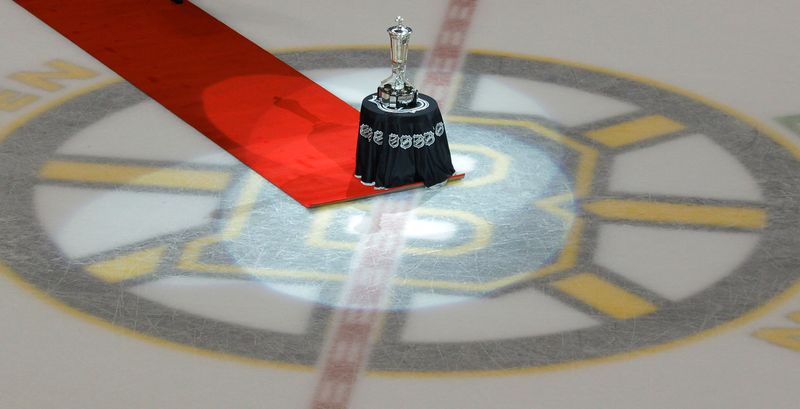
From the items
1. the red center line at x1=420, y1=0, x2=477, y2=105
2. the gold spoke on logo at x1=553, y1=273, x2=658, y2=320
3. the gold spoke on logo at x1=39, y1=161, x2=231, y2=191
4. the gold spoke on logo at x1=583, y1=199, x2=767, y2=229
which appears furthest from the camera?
the red center line at x1=420, y1=0, x2=477, y2=105

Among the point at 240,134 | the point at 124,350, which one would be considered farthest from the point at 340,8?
the point at 124,350

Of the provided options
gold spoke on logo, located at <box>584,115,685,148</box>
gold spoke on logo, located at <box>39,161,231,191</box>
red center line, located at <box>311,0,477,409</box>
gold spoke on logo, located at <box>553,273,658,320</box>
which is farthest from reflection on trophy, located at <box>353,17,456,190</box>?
gold spoke on logo, located at <box>553,273,658,320</box>

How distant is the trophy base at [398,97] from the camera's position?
10.4m

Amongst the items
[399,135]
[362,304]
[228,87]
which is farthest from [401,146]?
[228,87]

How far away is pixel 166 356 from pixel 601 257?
113 inches

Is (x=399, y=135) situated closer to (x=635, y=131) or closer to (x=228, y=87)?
(x=635, y=131)

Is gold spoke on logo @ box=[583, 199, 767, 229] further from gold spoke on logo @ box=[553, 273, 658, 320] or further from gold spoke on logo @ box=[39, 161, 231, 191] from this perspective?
gold spoke on logo @ box=[39, 161, 231, 191]

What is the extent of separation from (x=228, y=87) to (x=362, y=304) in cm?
356

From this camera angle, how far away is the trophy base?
34.2 feet

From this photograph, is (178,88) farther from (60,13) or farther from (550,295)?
(550,295)

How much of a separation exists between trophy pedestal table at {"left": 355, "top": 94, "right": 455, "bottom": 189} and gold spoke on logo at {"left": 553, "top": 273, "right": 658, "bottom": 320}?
1.58 metres

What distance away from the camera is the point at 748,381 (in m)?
8.42

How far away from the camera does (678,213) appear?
10.3 metres

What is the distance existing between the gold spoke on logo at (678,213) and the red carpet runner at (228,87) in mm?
1610
